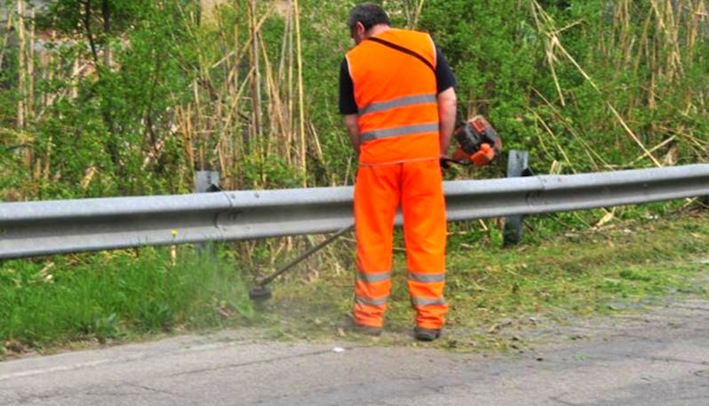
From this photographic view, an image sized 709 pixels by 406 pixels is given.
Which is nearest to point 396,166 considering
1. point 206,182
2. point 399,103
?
point 399,103

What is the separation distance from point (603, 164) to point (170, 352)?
20.4 feet

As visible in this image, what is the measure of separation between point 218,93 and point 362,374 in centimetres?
424

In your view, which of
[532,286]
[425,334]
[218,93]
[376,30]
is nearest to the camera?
[425,334]

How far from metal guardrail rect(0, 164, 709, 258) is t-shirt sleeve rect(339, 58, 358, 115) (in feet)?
3.38

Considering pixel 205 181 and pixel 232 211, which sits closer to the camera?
pixel 232 211

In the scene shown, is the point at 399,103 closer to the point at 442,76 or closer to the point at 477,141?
the point at 442,76

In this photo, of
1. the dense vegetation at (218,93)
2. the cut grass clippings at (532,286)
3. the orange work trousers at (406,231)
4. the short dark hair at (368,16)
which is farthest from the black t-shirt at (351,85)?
the dense vegetation at (218,93)

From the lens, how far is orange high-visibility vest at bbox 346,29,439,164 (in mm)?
7363

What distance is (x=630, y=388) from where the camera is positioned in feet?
20.4

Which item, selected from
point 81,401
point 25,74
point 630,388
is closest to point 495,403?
point 630,388

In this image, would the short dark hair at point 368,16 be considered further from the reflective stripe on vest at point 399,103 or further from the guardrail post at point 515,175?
the guardrail post at point 515,175

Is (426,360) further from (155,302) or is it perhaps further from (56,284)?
(56,284)

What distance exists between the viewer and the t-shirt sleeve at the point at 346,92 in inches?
295

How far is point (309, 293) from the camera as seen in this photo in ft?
28.1
